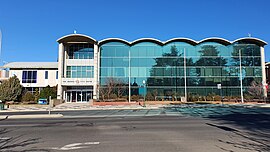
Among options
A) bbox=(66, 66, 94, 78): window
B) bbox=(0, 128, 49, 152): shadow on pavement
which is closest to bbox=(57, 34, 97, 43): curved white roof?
bbox=(66, 66, 94, 78): window

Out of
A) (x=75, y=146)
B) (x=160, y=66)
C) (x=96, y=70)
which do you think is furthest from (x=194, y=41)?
(x=75, y=146)

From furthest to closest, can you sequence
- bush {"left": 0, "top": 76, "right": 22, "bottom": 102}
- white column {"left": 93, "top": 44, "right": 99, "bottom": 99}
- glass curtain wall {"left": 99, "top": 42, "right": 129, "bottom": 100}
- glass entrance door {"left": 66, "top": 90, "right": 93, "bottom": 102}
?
glass entrance door {"left": 66, "top": 90, "right": 93, "bottom": 102}, white column {"left": 93, "top": 44, "right": 99, "bottom": 99}, glass curtain wall {"left": 99, "top": 42, "right": 129, "bottom": 100}, bush {"left": 0, "top": 76, "right": 22, "bottom": 102}

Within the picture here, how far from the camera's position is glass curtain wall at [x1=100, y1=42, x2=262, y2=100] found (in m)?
43.1

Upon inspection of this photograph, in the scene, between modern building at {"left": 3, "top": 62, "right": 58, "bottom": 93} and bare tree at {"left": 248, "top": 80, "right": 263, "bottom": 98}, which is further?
modern building at {"left": 3, "top": 62, "right": 58, "bottom": 93}

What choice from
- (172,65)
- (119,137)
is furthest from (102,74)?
(119,137)

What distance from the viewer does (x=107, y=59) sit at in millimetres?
44469

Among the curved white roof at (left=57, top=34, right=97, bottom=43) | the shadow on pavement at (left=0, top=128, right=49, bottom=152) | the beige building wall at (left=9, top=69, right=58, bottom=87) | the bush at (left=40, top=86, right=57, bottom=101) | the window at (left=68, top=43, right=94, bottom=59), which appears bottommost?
the shadow on pavement at (left=0, top=128, right=49, bottom=152)

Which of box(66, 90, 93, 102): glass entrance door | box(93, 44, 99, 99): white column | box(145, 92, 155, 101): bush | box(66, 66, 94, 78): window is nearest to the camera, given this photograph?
box(145, 92, 155, 101): bush

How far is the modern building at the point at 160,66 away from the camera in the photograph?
43.0 metres

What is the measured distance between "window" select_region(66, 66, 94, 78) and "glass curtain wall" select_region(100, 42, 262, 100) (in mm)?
2415

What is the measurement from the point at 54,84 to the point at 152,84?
20.9m

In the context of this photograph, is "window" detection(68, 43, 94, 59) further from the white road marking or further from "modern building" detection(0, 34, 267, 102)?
the white road marking

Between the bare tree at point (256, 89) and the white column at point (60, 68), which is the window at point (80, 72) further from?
the bare tree at point (256, 89)

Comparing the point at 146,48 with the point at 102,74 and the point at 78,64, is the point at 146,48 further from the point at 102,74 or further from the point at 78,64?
the point at 78,64
